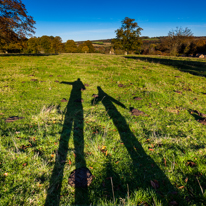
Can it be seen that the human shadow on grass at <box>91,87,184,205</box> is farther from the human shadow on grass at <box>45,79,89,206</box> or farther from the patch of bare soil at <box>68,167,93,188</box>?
the human shadow on grass at <box>45,79,89,206</box>

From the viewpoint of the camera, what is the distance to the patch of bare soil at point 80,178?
2.90 m

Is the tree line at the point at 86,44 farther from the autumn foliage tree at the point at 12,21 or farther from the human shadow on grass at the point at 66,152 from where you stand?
the human shadow on grass at the point at 66,152

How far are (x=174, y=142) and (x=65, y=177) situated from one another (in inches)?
148

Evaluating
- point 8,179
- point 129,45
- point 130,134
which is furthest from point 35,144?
point 129,45

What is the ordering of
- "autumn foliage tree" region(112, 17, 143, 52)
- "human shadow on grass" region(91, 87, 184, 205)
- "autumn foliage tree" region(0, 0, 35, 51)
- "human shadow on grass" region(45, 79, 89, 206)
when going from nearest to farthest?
"human shadow on grass" region(45, 79, 89, 206), "human shadow on grass" region(91, 87, 184, 205), "autumn foliage tree" region(0, 0, 35, 51), "autumn foliage tree" region(112, 17, 143, 52)

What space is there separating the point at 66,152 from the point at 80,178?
100cm

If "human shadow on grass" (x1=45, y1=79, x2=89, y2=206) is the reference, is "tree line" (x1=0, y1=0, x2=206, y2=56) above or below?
above

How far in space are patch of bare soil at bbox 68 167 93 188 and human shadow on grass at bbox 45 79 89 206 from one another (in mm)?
100

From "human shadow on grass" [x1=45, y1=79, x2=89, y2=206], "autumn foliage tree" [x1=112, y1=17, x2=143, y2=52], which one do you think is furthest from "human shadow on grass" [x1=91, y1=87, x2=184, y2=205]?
"autumn foliage tree" [x1=112, y1=17, x2=143, y2=52]

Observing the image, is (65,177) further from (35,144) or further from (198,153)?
(198,153)

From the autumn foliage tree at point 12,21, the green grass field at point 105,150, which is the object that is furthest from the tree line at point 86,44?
the green grass field at point 105,150

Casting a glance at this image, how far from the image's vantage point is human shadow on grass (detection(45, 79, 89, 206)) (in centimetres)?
266

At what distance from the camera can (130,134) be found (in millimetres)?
4789

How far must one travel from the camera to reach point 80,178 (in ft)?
9.89
